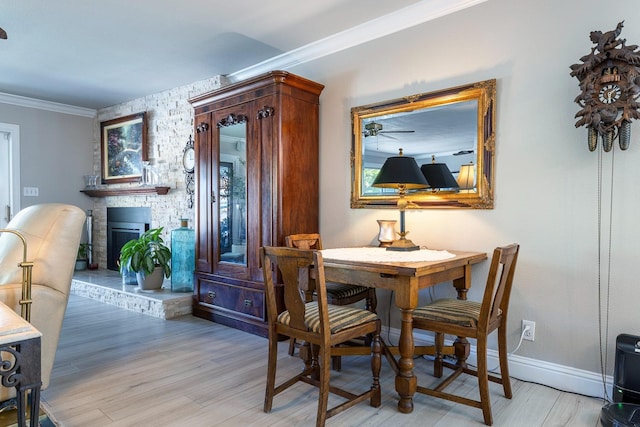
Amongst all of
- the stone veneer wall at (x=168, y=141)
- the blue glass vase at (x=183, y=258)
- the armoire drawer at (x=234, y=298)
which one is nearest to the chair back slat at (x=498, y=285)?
the armoire drawer at (x=234, y=298)

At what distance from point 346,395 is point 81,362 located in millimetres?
1884

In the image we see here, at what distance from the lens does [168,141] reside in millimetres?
4965

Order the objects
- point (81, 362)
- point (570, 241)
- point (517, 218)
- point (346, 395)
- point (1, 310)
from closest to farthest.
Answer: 1. point (1, 310)
2. point (346, 395)
3. point (570, 241)
4. point (517, 218)
5. point (81, 362)

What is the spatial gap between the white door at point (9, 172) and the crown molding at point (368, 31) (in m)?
3.63

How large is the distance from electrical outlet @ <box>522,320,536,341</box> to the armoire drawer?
1.89 m

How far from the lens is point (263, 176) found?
3.29 m

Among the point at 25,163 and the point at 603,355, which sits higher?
the point at 25,163

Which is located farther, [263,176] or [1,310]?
[263,176]

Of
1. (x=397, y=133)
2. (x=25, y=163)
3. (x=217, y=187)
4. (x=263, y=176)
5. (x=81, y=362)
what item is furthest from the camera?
(x=25, y=163)

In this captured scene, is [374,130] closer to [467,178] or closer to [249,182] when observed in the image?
[467,178]

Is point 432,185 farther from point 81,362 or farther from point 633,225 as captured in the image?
point 81,362

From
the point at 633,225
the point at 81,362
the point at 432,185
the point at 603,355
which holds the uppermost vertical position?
the point at 432,185

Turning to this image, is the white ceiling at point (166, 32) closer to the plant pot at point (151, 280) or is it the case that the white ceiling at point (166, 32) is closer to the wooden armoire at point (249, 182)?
the wooden armoire at point (249, 182)

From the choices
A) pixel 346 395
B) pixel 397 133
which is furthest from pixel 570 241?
pixel 346 395
